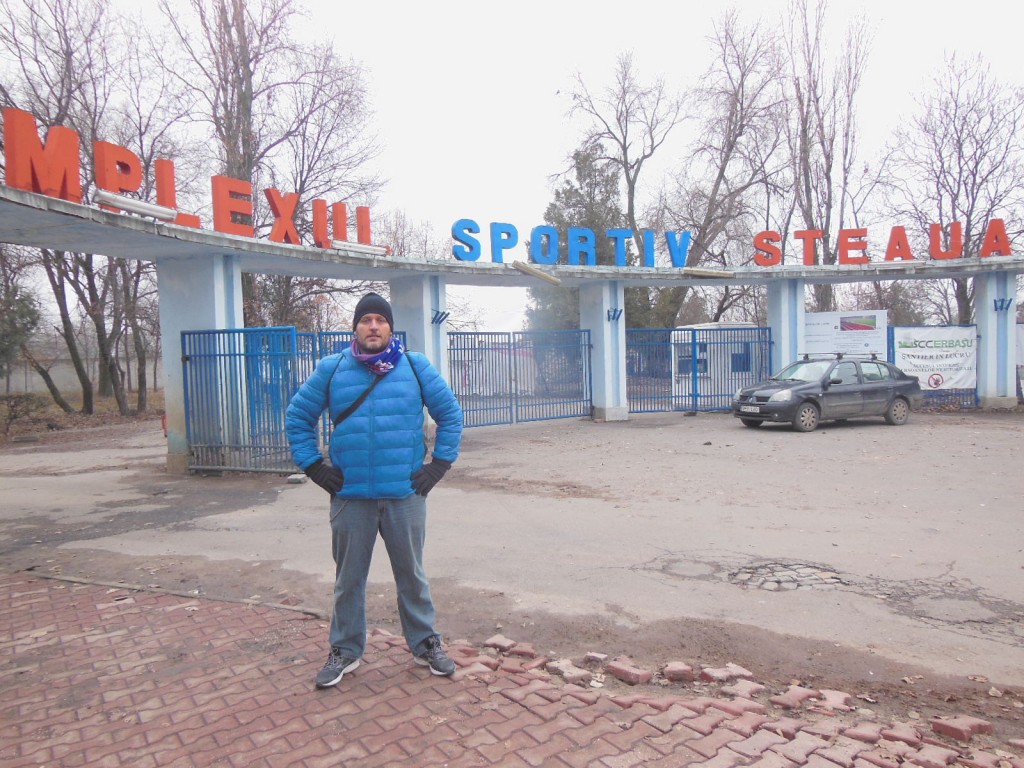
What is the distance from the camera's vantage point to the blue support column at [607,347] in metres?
18.2

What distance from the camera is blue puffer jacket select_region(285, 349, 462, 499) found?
12.3 ft

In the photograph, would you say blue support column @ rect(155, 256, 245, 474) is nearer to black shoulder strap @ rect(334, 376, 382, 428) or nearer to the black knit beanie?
the black knit beanie

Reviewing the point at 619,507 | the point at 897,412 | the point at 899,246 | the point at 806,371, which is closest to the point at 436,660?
the point at 619,507

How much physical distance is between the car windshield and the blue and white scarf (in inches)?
533

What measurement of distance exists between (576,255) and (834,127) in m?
15.7

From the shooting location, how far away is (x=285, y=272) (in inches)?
556

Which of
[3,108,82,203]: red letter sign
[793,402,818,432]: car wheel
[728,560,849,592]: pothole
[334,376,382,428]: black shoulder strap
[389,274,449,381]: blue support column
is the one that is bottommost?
[728,560,849,592]: pothole

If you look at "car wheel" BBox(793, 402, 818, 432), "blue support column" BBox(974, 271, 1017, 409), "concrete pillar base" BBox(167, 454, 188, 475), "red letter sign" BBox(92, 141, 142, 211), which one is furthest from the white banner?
"red letter sign" BBox(92, 141, 142, 211)

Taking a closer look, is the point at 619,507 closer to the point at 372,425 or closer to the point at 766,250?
the point at 372,425

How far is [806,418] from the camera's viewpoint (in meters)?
15.1

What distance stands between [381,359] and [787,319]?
722 inches

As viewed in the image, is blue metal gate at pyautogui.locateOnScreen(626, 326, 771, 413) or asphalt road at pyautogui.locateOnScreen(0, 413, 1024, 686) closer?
asphalt road at pyautogui.locateOnScreen(0, 413, 1024, 686)

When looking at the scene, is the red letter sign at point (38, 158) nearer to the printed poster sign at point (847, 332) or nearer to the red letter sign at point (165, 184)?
the red letter sign at point (165, 184)

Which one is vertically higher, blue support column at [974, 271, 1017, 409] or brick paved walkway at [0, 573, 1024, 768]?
blue support column at [974, 271, 1017, 409]
